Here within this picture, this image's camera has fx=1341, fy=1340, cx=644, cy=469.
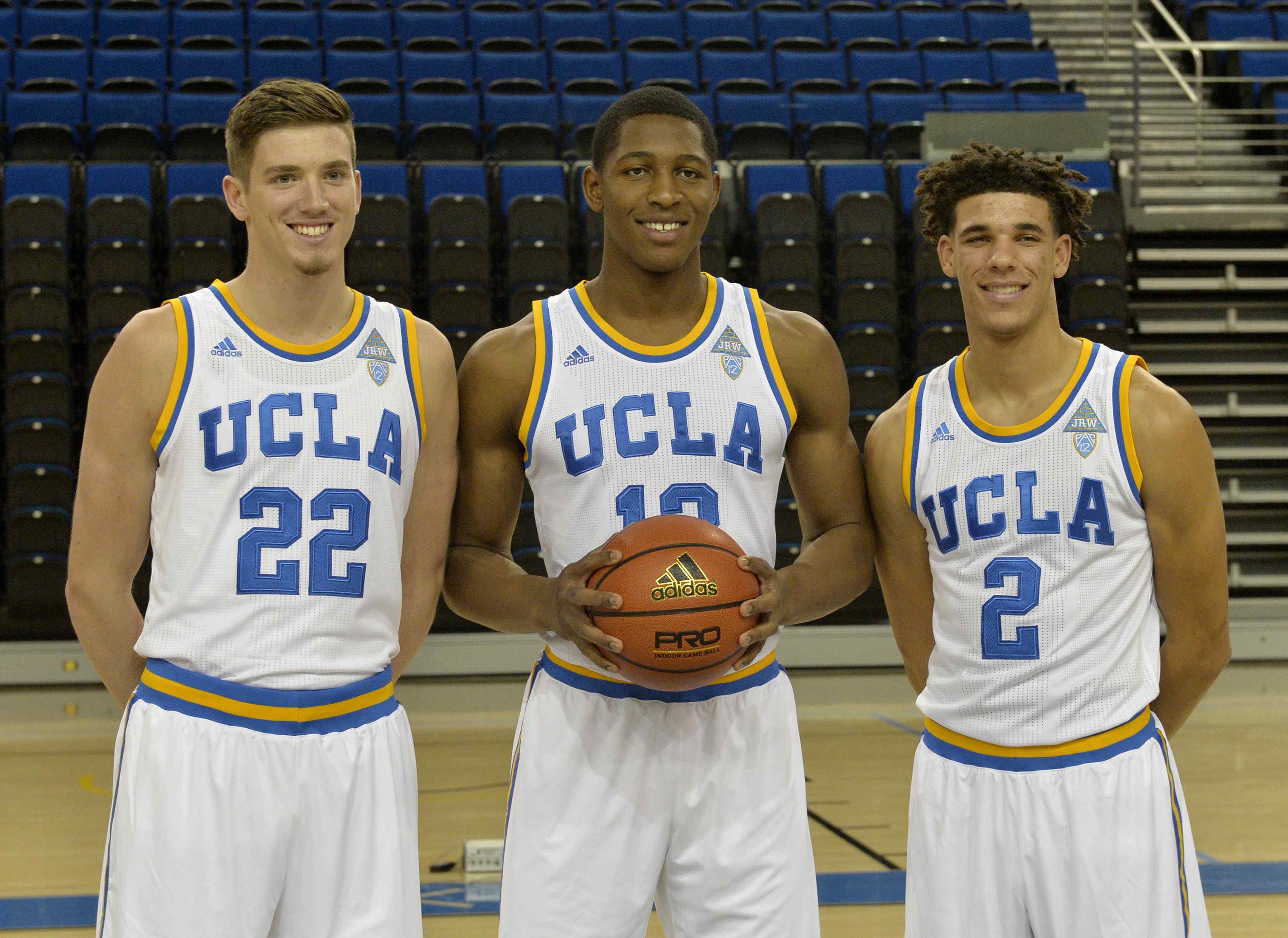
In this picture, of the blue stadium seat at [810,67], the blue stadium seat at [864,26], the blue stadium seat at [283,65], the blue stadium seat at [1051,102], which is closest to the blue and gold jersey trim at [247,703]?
the blue stadium seat at [283,65]

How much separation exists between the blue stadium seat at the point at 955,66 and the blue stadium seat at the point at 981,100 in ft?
1.89

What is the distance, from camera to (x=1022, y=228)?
2641mm

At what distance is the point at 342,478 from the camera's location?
2.35 metres

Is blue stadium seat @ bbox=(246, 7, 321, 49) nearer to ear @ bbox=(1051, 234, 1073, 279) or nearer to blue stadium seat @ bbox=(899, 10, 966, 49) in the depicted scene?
blue stadium seat @ bbox=(899, 10, 966, 49)

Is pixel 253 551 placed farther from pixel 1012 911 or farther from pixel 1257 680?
pixel 1257 680

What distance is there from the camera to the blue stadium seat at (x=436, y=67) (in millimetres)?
11414

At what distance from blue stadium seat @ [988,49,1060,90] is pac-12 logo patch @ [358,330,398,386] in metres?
10.5

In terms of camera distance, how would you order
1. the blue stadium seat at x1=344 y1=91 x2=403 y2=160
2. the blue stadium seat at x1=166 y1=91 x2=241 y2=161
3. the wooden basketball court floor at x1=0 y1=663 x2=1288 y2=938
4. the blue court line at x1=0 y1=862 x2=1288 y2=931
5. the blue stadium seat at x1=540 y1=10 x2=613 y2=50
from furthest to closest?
the blue stadium seat at x1=540 y1=10 x2=613 y2=50 → the blue stadium seat at x1=344 y1=91 x2=403 y2=160 → the blue stadium seat at x1=166 y1=91 x2=241 y2=161 → the wooden basketball court floor at x1=0 y1=663 x2=1288 y2=938 → the blue court line at x1=0 y1=862 x2=1288 y2=931

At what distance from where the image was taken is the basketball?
7.51 ft

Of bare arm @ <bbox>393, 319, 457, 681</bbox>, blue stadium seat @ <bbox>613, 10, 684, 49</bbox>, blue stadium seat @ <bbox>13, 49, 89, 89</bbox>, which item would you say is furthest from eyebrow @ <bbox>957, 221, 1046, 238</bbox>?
blue stadium seat @ <bbox>613, 10, 684, 49</bbox>

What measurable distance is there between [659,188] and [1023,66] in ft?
34.3

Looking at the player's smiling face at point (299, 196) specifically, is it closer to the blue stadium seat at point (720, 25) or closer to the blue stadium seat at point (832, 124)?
the blue stadium seat at point (832, 124)

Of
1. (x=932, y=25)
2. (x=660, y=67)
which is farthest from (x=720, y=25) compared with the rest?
(x=932, y=25)

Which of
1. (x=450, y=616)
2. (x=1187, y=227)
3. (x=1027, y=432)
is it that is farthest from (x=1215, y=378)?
(x=1027, y=432)
